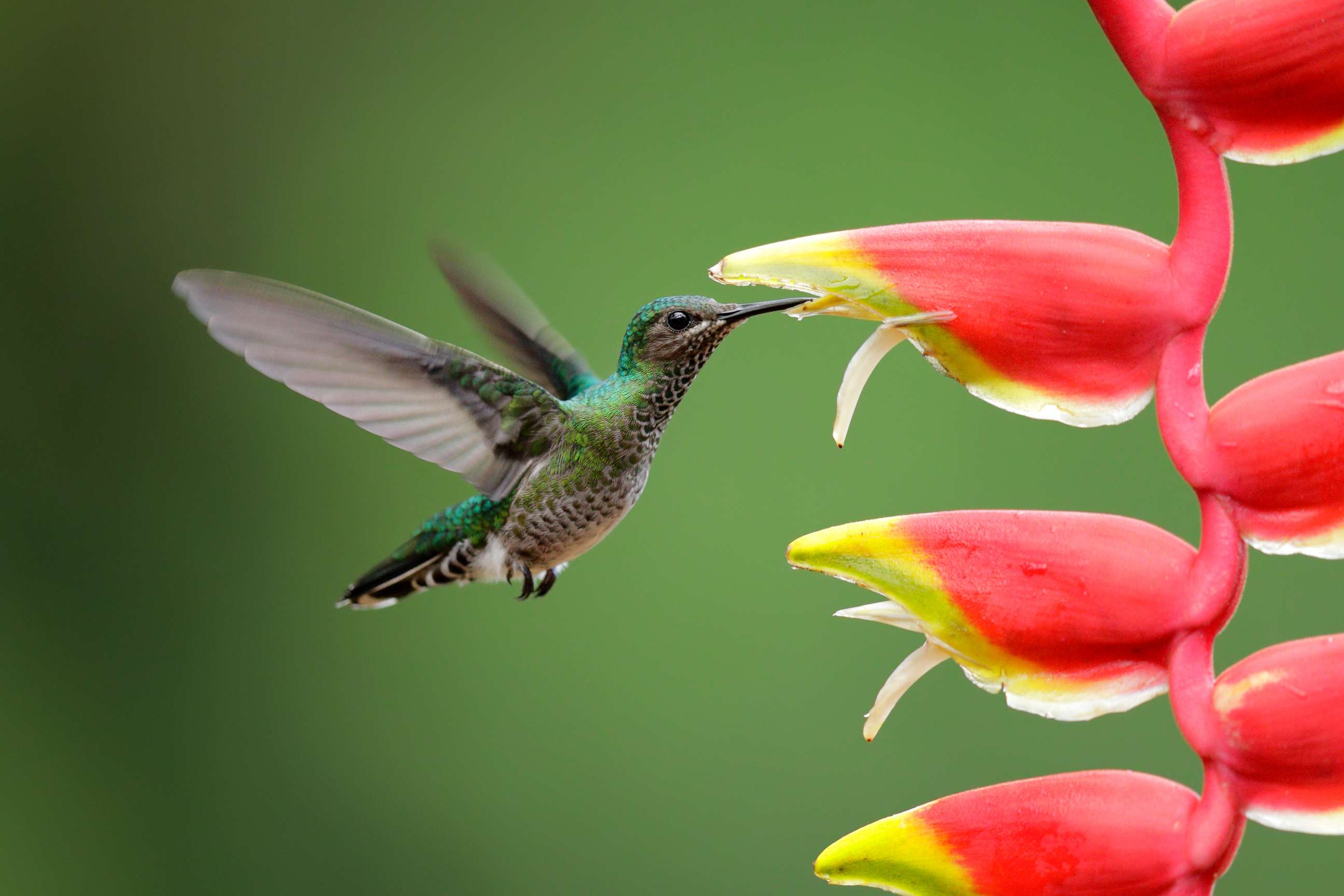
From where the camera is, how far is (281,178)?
219 centimetres

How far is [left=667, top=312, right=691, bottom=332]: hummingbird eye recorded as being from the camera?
3.19 feet

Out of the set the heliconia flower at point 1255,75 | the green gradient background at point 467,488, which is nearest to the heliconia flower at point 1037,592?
A: the heliconia flower at point 1255,75

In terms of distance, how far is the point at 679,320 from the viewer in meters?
0.98

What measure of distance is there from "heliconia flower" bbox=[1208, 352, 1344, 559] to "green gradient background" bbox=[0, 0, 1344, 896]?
1398mm

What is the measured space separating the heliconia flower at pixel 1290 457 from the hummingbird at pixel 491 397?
45 centimetres

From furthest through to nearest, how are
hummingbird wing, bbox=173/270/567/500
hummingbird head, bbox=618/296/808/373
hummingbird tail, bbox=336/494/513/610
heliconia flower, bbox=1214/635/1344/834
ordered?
hummingbird tail, bbox=336/494/513/610 → hummingbird head, bbox=618/296/808/373 → hummingbird wing, bbox=173/270/567/500 → heliconia flower, bbox=1214/635/1344/834

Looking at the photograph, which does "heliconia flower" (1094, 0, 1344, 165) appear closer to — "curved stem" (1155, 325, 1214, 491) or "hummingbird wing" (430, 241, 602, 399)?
"curved stem" (1155, 325, 1214, 491)

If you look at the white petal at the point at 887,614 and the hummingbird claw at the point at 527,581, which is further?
the hummingbird claw at the point at 527,581

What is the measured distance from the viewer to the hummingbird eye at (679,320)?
0.97 meters

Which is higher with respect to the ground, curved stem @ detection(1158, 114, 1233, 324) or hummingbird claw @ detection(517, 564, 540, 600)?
curved stem @ detection(1158, 114, 1233, 324)

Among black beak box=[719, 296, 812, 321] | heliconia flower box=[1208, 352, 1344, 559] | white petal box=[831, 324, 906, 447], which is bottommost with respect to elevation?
heliconia flower box=[1208, 352, 1344, 559]

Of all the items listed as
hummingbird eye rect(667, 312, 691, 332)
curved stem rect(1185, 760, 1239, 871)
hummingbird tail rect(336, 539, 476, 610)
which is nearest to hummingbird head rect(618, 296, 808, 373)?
hummingbird eye rect(667, 312, 691, 332)

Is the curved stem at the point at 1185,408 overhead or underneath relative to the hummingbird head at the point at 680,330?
underneath

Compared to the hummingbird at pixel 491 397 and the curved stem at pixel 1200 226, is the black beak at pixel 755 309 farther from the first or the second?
the curved stem at pixel 1200 226
